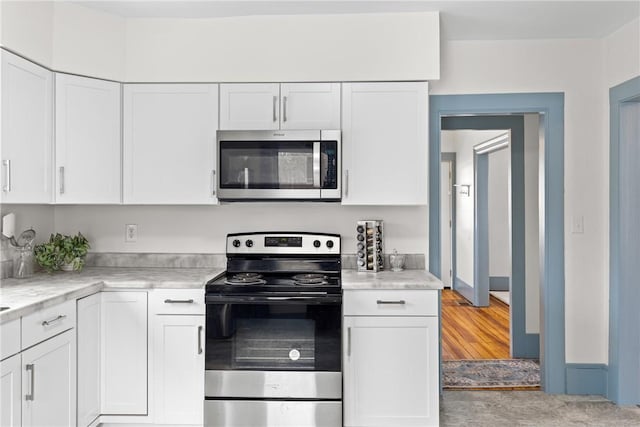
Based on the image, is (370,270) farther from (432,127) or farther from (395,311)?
(432,127)

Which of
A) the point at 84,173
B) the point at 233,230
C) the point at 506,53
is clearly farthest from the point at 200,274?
the point at 506,53

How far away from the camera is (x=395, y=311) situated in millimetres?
2539

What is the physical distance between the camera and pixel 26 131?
247 centimetres

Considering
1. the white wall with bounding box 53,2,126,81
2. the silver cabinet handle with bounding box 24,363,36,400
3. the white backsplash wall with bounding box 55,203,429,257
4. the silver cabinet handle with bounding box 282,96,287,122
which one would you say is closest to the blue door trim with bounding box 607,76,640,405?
the white backsplash wall with bounding box 55,203,429,257

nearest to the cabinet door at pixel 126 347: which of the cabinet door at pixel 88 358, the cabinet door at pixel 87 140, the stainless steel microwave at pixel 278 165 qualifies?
the cabinet door at pixel 88 358

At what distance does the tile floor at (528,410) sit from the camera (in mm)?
2811

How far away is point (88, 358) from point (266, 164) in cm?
138

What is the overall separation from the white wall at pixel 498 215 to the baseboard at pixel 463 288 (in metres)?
0.60

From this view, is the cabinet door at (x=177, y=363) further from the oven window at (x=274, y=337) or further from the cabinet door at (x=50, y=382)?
the cabinet door at (x=50, y=382)

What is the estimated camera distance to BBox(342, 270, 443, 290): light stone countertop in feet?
8.29

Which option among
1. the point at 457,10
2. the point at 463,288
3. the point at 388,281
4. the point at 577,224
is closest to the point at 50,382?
the point at 388,281

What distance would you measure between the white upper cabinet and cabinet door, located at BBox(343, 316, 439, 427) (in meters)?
1.17

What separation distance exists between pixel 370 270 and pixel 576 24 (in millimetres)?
1951

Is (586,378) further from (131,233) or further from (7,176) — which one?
(7,176)
